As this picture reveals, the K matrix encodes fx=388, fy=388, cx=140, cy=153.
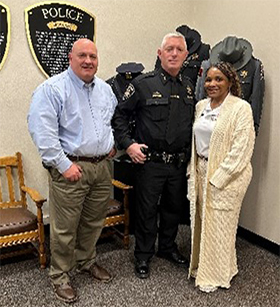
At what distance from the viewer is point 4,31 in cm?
300

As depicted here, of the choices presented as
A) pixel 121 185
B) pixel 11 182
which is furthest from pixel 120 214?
pixel 11 182

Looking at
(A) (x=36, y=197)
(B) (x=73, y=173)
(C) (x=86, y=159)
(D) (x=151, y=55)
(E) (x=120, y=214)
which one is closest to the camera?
(B) (x=73, y=173)

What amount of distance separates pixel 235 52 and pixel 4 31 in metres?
1.78

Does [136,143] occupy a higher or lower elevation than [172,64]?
lower

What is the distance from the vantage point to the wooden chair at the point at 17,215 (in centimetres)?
270

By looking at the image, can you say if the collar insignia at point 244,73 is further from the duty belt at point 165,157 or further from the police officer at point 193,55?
the duty belt at point 165,157

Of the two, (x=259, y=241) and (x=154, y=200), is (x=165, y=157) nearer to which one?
(x=154, y=200)

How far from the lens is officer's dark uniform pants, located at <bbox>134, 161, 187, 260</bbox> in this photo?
2.67 m

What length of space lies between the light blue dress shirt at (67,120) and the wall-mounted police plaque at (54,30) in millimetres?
945

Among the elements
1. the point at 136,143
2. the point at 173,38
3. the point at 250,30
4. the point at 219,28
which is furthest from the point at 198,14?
the point at 136,143

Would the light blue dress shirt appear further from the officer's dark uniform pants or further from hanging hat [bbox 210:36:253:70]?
hanging hat [bbox 210:36:253:70]

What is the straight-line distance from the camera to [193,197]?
8.54 ft

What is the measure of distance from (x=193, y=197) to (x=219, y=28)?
1767mm

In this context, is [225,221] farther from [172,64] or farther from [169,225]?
[172,64]
